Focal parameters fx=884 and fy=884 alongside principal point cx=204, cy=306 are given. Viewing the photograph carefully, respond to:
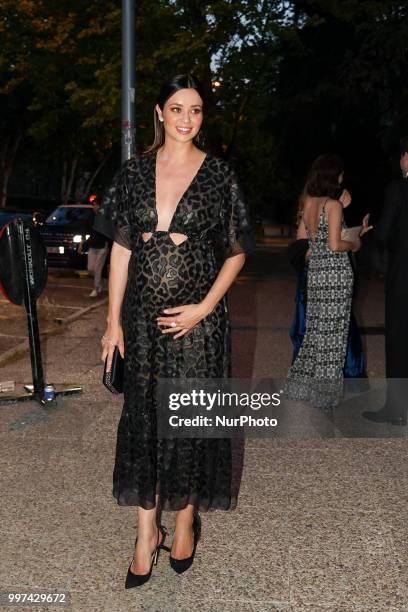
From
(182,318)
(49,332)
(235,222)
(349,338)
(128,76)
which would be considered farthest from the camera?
(128,76)

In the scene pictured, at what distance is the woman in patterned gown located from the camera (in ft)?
23.0

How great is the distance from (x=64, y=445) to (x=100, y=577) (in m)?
2.16

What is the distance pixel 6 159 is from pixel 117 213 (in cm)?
4140

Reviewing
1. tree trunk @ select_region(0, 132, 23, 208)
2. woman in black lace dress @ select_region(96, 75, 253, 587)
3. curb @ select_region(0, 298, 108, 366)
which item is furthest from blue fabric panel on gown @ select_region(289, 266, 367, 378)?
tree trunk @ select_region(0, 132, 23, 208)

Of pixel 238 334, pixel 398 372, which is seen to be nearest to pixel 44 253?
pixel 398 372

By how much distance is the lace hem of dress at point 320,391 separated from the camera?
7.09 meters

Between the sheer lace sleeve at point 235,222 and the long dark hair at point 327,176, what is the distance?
3228 millimetres

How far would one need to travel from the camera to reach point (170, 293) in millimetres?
3648

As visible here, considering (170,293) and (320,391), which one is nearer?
(170,293)

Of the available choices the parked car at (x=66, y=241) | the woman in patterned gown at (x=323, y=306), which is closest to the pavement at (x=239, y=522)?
the woman in patterned gown at (x=323, y=306)

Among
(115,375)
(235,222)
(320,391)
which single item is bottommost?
(320,391)

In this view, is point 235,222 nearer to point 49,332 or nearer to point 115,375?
point 115,375

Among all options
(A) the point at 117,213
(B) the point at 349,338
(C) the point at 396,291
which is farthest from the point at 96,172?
(A) the point at 117,213

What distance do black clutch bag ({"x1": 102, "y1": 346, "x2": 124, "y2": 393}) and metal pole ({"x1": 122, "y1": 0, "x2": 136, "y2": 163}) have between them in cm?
885
